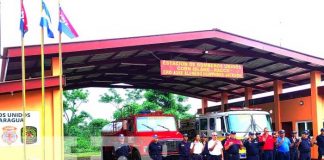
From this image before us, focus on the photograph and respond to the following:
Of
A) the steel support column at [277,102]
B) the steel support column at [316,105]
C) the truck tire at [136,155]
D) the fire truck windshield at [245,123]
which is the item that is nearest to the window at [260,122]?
the fire truck windshield at [245,123]

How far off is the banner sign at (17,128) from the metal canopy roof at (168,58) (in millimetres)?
1802

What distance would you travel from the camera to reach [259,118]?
1900 centimetres

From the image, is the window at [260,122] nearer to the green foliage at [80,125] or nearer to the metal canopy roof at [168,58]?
the metal canopy roof at [168,58]

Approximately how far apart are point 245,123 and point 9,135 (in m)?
8.91

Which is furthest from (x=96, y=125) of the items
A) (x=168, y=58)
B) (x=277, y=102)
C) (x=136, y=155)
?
(x=136, y=155)

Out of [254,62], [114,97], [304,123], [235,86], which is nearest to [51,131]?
[254,62]

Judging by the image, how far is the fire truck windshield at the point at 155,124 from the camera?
1873 centimetres

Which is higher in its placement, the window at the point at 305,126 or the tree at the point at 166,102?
the tree at the point at 166,102

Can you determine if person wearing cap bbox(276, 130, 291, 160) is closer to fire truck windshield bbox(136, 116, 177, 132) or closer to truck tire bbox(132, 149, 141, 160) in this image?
fire truck windshield bbox(136, 116, 177, 132)

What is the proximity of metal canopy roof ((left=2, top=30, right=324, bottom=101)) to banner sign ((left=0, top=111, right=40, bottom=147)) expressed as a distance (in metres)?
1.80

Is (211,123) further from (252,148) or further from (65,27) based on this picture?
(65,27)

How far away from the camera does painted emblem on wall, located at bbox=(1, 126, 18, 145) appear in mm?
14555

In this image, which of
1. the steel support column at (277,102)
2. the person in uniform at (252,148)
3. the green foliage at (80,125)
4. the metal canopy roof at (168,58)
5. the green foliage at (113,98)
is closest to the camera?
the person in uniform at (252,148)

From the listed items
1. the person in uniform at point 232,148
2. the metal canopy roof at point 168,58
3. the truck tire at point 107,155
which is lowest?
the truck tire at point 107,155
